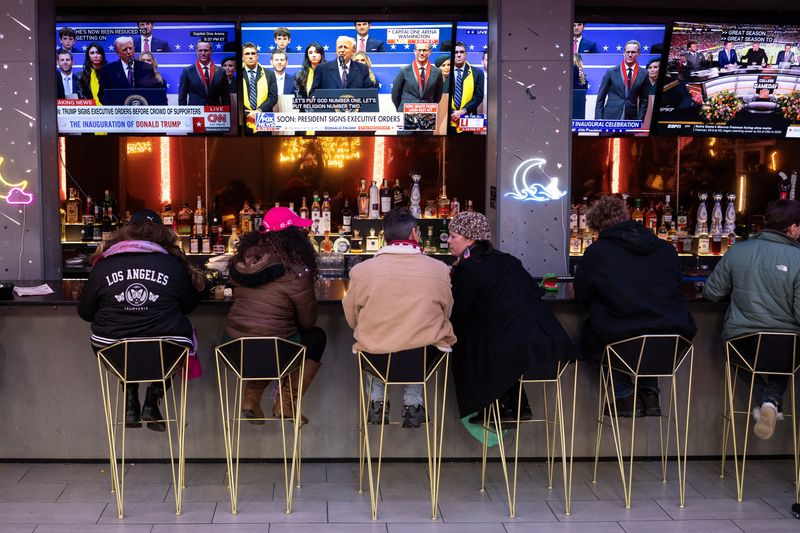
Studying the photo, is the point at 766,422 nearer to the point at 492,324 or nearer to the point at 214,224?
the point at 492,324

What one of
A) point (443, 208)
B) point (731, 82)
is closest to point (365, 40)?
point (443, 208)

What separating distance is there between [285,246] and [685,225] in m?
4.33

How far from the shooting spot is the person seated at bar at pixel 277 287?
4.45m

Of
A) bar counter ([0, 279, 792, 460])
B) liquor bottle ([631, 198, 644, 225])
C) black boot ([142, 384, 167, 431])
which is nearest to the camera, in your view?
black boot ([142, 384, 167, 431])

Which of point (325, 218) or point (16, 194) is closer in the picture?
point (16, 194)

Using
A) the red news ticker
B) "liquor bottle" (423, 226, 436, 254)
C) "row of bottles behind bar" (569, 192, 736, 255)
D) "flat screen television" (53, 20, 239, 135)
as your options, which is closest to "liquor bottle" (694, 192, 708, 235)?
"row of bottles behind bar" (569, 192, 736, 255)

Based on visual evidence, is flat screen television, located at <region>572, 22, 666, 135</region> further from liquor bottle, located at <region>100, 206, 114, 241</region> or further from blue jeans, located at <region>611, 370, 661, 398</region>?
liquor bottle, located at <region>100, 206, 114, 241</region>

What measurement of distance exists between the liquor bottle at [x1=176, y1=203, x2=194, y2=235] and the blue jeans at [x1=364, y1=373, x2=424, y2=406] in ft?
11.1

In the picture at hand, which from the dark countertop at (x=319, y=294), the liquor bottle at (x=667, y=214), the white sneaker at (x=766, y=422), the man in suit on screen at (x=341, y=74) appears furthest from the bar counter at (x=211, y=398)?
the liquor bottle at (x=667, y=214)

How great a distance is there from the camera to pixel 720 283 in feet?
15.8

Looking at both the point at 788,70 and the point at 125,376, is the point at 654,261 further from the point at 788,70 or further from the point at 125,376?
the point at 788,70

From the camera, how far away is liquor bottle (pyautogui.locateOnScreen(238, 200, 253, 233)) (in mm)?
7621

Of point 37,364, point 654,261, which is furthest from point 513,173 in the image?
point 37,364

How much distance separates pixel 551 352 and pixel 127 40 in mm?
4267
